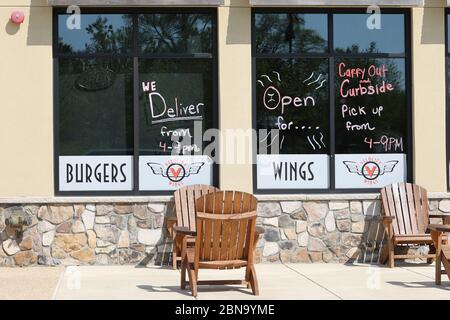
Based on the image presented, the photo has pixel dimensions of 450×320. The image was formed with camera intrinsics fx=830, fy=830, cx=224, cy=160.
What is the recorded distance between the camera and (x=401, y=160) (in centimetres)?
1151

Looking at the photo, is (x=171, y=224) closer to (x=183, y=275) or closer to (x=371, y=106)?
(x=183, y=275)

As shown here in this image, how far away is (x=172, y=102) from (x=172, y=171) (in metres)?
0.94

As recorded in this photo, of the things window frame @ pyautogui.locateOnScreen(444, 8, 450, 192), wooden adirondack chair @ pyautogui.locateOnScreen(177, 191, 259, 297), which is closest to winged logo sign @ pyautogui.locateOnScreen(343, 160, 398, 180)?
window frame @ pyautogui.locateOnScreen(444, 8, 450, 192)

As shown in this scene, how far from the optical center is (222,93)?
36.4 feet

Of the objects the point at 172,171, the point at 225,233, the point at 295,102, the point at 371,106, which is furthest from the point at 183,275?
the point at 371,106

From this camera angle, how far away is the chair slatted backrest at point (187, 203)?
10.7 m

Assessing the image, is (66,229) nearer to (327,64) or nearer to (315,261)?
(315,261)

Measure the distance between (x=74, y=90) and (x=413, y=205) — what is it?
479 cm

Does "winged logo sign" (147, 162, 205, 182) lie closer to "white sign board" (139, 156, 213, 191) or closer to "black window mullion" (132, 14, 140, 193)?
"white sign board" (139, 156, 213, 191)

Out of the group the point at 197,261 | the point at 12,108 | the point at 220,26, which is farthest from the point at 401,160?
the point at 12,108

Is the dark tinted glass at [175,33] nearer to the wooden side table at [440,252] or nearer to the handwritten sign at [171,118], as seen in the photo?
the handwritten sign at [171,118]

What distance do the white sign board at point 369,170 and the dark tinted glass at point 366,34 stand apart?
1469 mm

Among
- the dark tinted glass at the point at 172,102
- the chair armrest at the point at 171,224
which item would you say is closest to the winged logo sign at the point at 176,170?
the dark tinted glass at the point at 172,102

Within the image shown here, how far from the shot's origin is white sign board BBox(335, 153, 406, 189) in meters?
11.4
